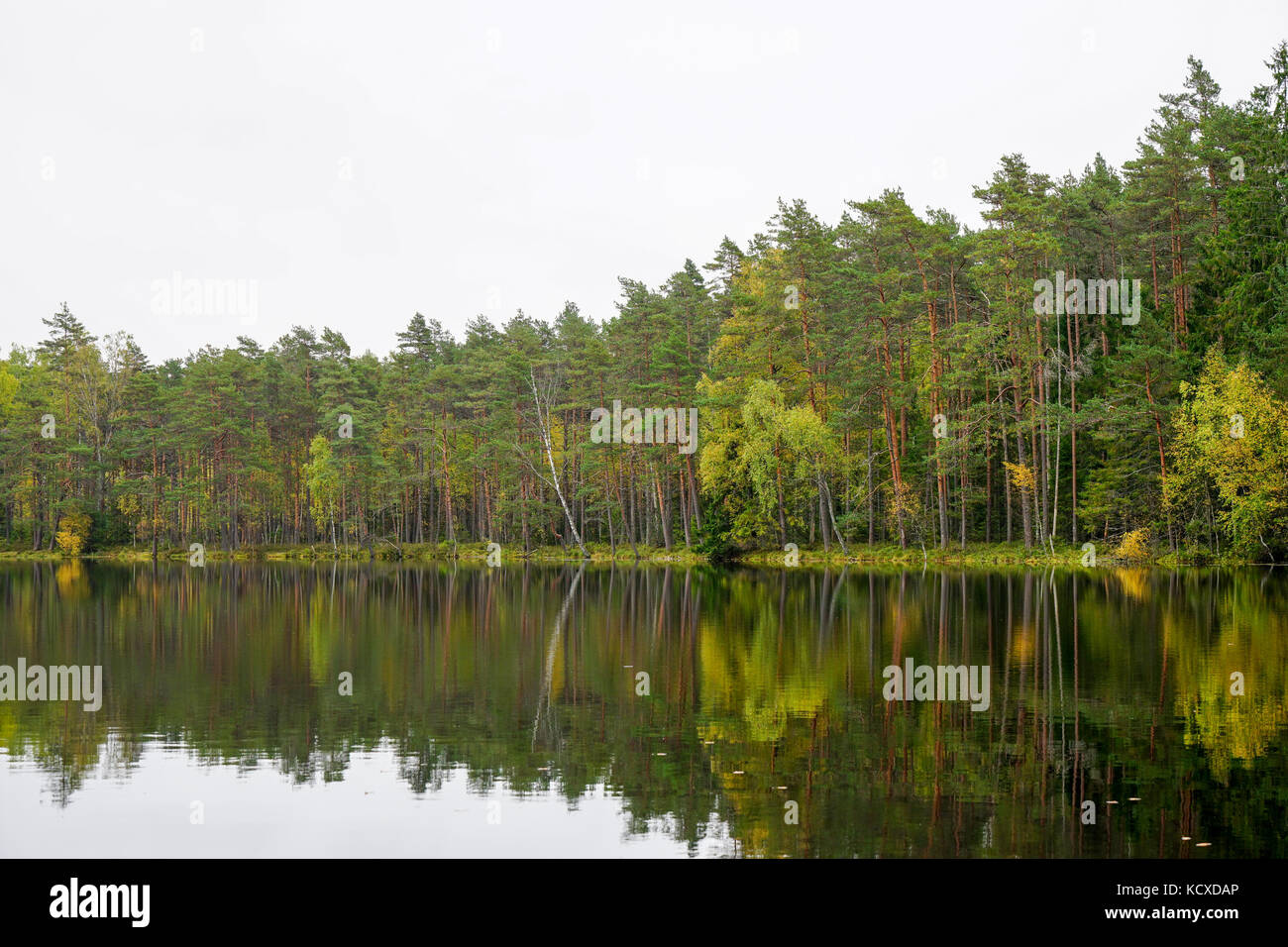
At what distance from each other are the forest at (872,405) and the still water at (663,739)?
71.3 feet

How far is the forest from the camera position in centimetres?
4944

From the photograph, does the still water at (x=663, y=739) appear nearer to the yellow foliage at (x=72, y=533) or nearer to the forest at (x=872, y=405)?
the forest at (x=872, y=405)

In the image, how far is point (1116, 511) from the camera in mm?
50844

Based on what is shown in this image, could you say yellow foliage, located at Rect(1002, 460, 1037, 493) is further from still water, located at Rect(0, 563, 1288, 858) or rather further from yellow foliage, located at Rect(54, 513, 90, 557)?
yellow foliage, located at Rect(54, 513, 90, 557)

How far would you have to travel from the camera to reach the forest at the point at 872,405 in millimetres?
49438

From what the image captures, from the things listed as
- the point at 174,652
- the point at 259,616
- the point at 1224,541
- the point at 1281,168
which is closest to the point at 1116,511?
the point at 1224,541

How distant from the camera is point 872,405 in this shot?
2354 inches

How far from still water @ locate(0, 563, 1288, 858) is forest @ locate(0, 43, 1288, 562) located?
21728 millimetres

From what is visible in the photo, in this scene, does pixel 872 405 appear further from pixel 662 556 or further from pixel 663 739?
pixel 663 739

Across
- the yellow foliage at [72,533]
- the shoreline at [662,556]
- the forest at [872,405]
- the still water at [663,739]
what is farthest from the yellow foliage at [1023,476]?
the yellow foliage at [72,533]

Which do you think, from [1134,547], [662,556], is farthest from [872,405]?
[662,556]

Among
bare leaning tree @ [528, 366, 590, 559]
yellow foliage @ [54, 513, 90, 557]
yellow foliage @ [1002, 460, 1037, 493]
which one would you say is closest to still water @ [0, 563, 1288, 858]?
yellow foliage @ [1002, 460, 1037, 493]

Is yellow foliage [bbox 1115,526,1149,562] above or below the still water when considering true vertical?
above

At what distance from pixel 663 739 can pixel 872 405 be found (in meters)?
48.4
